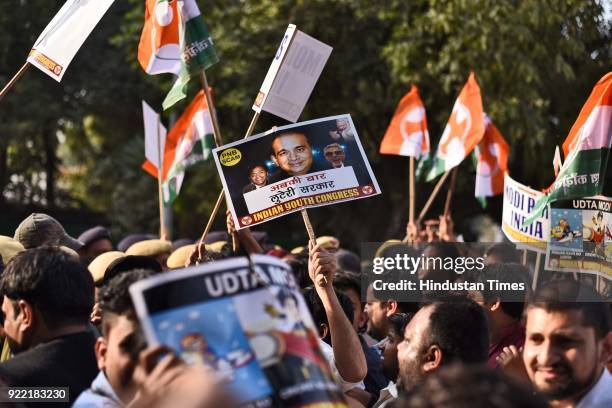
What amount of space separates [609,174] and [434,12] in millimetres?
6356

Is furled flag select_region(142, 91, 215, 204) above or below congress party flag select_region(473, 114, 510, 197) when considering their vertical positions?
above

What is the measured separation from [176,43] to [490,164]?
20.2 ft

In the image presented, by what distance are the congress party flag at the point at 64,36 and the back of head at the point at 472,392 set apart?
209 inches

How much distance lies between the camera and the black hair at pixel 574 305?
3.83m

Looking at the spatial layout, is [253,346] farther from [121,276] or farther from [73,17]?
[73,17]

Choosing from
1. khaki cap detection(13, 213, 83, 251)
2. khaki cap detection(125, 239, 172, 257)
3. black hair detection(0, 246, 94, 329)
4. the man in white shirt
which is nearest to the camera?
the man in white shirt

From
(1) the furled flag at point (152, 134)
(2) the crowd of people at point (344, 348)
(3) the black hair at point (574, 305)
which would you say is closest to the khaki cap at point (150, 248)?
(2) the crowd of people at point (344, 348)

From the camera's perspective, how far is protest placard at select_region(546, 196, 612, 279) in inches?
275

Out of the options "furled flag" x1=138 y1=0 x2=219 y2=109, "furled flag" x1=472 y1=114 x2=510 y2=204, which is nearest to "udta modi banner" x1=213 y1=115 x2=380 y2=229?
"furled flag" x1=138 y1=0 x2=219 y2=109

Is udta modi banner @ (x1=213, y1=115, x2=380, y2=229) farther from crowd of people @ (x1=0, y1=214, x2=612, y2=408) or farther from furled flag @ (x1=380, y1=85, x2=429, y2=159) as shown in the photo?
furled flag @ (x1=380, y1=85, x2=429, y2=159)

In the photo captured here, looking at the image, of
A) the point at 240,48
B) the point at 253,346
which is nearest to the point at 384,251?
the point at 253,346

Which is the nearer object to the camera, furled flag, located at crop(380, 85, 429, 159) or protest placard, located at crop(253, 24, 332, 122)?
protest placard, located at crop(253, 24, 332, 122)

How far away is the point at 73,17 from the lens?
22.7 ft

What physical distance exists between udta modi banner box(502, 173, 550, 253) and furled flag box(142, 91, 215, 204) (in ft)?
9.57
